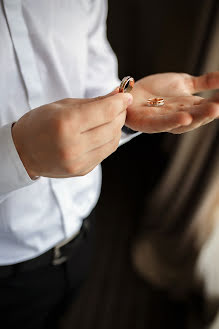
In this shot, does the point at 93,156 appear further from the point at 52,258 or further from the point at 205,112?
the point at 52,258

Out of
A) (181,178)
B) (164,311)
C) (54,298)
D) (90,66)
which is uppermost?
(90,66)

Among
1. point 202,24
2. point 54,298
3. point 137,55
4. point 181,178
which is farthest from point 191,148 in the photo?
point 137,55

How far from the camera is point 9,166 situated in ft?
1.73

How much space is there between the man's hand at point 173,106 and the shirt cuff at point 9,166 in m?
0.22

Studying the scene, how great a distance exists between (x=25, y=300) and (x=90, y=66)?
602 mm

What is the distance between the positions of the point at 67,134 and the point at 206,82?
0.36 meters

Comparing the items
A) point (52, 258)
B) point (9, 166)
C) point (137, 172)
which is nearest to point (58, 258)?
point (52, 258)

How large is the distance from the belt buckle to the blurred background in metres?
0.70

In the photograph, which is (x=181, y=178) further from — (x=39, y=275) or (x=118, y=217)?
(x=39, y=275)

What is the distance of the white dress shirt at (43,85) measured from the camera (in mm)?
593

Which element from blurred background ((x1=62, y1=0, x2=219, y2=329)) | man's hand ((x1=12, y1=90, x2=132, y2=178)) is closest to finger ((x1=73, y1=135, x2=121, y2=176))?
man's hand ((x1=12, y1=90, x2=132, y2=178))

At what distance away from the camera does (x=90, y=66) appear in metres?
0.81

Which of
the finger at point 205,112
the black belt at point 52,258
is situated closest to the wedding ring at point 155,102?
the finger at point 205,112

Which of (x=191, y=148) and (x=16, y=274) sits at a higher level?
(x=16, y=274)
